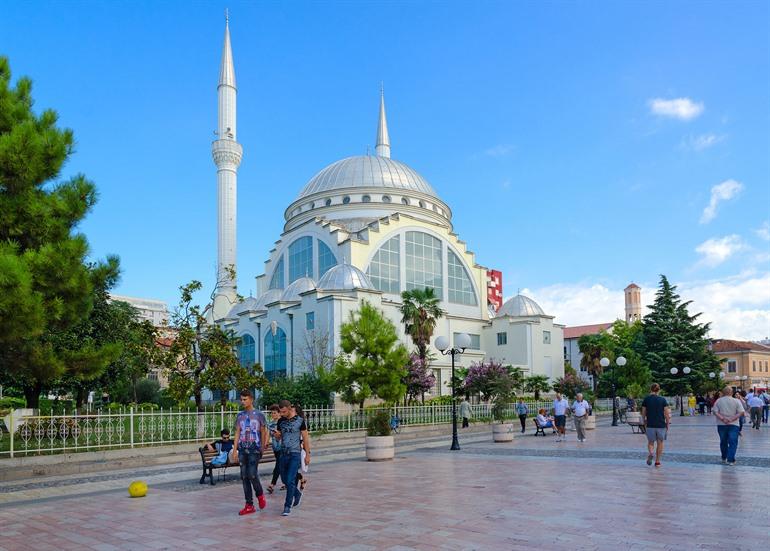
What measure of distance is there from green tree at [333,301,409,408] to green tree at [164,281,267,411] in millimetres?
6470

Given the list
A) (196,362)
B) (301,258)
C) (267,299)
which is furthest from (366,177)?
Answer: (196,362)

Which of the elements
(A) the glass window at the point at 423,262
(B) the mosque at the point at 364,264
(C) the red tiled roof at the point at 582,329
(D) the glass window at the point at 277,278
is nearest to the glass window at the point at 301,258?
(B) the mosque at the point at 364,264

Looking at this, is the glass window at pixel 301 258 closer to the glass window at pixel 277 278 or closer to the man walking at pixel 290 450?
the glass window at pixel 277 278

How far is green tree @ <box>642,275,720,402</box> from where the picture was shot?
48156mm

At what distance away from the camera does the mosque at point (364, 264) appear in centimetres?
4344

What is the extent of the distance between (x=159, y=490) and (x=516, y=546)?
23.5ft

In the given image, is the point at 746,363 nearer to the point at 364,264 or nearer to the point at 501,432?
the point at 364,264

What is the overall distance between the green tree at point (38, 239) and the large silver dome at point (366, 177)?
130ft

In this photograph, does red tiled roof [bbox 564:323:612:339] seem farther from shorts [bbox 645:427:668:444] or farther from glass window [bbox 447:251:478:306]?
shorts [bbox 645:427:668:444]

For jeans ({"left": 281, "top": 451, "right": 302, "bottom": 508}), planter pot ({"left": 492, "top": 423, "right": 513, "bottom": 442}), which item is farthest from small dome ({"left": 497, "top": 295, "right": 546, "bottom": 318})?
jeans ({"left": 281, "top": 451, "right": 302, "bottom": 508})

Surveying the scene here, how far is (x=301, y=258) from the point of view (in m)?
49.7

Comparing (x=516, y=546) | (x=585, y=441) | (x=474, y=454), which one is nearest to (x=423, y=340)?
(x=585, y=441)

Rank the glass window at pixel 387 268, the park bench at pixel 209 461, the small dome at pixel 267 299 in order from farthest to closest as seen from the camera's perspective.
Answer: the small dome at pixel 267 299, the glass window at pixel 387 268, the park bench at pixel 209 461

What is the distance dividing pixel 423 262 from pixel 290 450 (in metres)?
40.2
